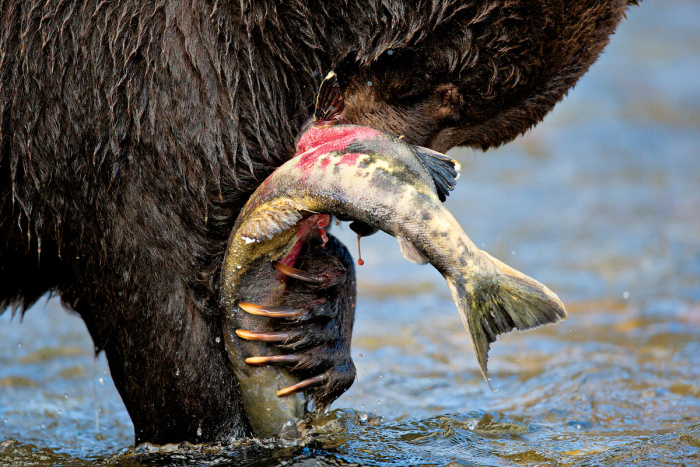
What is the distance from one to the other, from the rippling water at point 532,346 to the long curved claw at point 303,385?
22 cm

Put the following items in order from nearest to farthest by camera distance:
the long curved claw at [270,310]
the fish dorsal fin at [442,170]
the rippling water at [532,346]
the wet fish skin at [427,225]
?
the wet fish skin at [427,225]
the fish dorsal fin at [442,170]
the long curved claw at [270,310]
the rippling water at [532,346]

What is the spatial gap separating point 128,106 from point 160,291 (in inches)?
24.5

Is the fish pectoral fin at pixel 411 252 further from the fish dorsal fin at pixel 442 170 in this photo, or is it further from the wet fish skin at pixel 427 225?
the fish dorsal fin at pixel 442 170

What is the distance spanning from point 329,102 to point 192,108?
1.43ft

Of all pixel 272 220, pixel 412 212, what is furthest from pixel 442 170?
pixel 272 220

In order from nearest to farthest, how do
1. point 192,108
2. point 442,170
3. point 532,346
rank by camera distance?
point 442,170 → point 192,108 → point 532,346

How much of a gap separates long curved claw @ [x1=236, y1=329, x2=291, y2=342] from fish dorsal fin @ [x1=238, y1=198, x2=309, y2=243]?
0.32 metres

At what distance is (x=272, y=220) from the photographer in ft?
9.45

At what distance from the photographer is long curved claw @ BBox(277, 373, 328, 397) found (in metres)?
3.12

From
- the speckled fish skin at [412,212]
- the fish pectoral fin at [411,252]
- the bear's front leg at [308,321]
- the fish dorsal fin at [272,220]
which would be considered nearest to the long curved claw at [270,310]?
the bear's front leg at [308,321]

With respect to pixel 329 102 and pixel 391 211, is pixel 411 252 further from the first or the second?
pixel 329 102

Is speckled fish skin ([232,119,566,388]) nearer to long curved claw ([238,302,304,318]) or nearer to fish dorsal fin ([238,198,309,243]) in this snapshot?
fish dorsal fin ([238,198,309,243])

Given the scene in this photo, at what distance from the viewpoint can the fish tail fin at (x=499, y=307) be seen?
264 centimetres

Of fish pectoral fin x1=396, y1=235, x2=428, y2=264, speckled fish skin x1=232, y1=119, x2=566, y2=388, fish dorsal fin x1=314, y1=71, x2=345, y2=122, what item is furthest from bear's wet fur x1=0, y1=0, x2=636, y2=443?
fish pectoral fin x1=396, y1=235, x2=428, y2=264
